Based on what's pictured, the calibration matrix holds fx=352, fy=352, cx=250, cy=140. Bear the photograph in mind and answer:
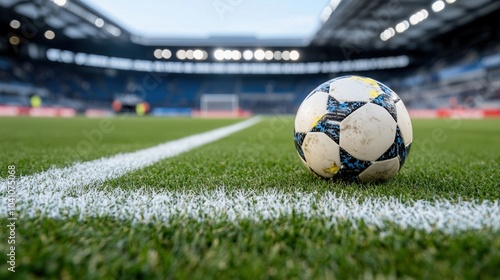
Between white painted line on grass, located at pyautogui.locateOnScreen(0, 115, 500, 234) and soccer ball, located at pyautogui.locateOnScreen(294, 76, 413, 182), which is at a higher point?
soccer ball, located at pyautogui.locateOnScreen(294, 76, 413, 182)

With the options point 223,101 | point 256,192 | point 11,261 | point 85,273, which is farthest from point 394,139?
point 223,101

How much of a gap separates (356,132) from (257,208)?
0.75m

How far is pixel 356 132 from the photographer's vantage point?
186 cm

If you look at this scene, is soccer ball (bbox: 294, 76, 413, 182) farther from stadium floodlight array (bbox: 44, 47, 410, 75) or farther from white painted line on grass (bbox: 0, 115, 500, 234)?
stadium floodlight array (bbox: 44, 47, 410, 75)

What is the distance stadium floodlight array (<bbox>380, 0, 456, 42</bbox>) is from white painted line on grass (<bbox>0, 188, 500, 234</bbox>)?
81.8 ft

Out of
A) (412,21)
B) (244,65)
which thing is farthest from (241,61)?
(412,21)

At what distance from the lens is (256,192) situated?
5.72 ft

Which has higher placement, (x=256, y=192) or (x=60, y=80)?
(x=60, y=80)

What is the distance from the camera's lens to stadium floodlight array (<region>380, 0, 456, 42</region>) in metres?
22.5

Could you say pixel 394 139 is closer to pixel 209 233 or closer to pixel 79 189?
pixel 209 233

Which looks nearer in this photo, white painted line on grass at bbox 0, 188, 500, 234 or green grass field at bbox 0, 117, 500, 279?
Answer: green grass field at bbox 0, 117, 500, 279

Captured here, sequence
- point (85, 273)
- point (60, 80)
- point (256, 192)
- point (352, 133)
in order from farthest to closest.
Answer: point (60, 80), point (352, 133), point (256, 192), point (85, 273)

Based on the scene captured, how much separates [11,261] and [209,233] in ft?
1.80

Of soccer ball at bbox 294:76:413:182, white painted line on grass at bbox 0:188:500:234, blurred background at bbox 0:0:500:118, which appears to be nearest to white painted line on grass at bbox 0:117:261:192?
white painted line on grass at bbox 0:188:500:234
